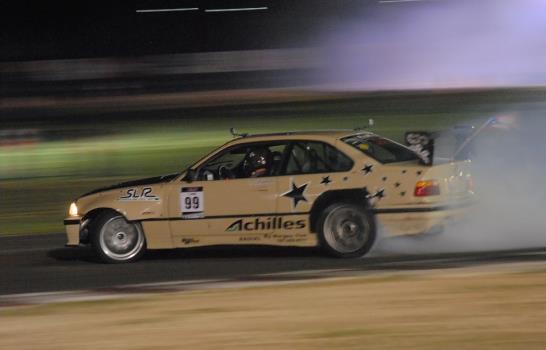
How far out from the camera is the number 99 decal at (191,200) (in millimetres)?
10609

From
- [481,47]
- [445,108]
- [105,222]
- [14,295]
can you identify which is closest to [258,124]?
[445,108]

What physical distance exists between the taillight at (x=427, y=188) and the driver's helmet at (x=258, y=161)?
1597 mm

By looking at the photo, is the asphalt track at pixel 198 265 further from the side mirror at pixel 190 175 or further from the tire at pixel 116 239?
the side mirror at pixel 190 175

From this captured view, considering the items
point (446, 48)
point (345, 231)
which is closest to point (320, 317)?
point (345, 231)

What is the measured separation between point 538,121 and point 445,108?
579 inches

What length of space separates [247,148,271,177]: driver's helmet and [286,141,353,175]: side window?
9.7 inches

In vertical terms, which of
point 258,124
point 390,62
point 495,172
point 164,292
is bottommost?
point 164,292

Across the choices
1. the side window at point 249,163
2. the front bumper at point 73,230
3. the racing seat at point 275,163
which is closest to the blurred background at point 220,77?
the front bumper at point 73,230

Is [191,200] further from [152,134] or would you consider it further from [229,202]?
[152,134]

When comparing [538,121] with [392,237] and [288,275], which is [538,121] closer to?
[392,237]

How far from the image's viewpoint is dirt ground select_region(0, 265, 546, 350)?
6422 millimetres

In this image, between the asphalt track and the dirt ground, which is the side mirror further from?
the dirt ground

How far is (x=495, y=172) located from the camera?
12.1 m

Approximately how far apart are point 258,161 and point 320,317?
376 centimetres
